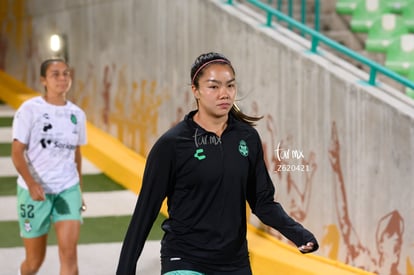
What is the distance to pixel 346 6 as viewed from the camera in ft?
36.1

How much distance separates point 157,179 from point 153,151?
127 millimetres

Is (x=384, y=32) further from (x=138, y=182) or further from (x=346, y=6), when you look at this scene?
(x=138, y=182)

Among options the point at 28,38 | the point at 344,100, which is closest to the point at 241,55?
the point at 344,100

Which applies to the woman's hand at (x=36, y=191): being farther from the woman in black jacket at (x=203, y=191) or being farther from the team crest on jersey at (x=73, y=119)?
the woman in black jacket at (x=203, y=191)

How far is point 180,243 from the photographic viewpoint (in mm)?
4164

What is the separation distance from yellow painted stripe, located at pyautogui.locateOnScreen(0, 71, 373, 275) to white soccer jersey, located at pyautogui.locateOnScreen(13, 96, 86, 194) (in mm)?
2065

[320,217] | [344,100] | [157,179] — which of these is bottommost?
[320,217]

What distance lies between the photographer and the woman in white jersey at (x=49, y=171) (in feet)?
21.6

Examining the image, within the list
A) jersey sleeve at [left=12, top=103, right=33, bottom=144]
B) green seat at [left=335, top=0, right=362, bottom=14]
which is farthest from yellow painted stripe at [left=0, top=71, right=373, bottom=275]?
green seat at [left=335, top=0, right=362, bottom=14]

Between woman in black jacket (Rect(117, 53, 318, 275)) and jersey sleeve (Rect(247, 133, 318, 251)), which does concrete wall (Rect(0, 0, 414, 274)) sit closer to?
jersey sleeve (Rect(247, 133, 318, 251))

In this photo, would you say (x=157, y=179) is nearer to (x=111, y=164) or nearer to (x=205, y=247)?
(x=205, y=247)

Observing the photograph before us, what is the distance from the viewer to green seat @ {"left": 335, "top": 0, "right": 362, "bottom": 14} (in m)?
11.0

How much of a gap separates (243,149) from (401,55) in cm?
594

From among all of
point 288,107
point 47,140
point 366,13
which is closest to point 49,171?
point 47,140
